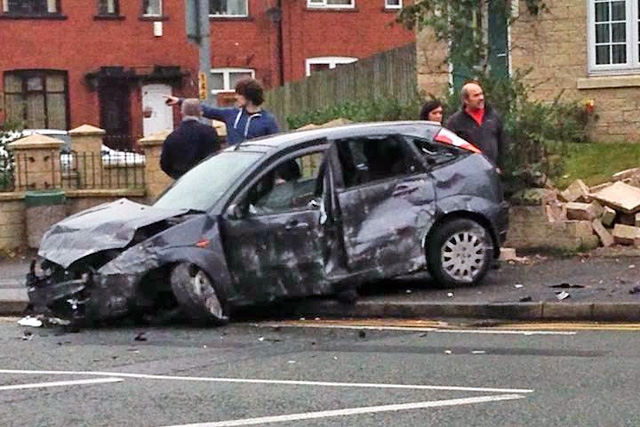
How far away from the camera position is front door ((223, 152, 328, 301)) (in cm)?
1224

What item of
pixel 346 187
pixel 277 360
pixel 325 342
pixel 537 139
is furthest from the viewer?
pixel 537 139

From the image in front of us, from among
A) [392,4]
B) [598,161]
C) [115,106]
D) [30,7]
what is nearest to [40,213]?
[598,161]

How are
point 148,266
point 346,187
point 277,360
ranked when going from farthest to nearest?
1. point 346,187
2. point 148,266
3. point 277,360

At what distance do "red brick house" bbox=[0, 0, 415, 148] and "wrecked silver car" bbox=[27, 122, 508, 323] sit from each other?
26.1 meters

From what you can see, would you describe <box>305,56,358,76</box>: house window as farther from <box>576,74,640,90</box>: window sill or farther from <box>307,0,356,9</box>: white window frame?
<box>576,74,640,90</box>: window sill

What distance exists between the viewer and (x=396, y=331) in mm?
11648

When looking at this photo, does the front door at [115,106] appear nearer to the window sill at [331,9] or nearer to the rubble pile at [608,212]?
the window sill at [331,9]

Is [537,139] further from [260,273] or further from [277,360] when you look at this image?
[277,360]

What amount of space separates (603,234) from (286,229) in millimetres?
4667

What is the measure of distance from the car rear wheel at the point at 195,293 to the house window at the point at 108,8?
29.7 m

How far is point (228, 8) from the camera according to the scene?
138 feet

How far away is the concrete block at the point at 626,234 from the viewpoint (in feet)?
50.2

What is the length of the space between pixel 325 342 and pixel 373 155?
8.42 feet

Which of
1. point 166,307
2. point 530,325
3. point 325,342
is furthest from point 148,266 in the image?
point 530,325
